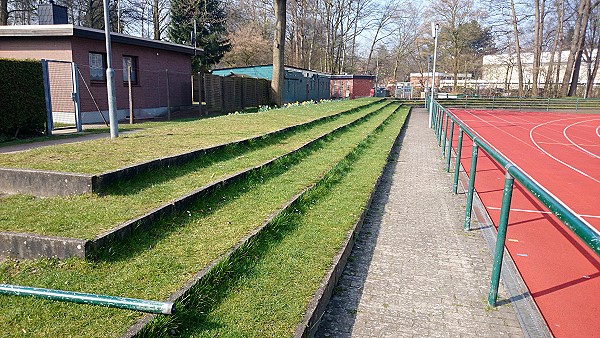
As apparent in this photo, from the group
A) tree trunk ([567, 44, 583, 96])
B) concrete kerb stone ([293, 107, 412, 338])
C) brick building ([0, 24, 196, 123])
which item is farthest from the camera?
tree trunk ([567, 44, 583, 96])

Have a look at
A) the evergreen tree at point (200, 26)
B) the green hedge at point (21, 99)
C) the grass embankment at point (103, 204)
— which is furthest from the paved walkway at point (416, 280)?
the evergreen tree at point (200, 26)

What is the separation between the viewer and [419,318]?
378cm

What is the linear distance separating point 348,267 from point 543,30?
2113 inches

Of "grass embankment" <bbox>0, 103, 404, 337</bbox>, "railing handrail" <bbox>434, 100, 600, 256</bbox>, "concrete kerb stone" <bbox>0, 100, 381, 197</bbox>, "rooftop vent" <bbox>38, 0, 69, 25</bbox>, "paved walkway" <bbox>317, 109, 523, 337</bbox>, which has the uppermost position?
"rooftop vent" <bbox>38, 0, 69, 25</bbox>

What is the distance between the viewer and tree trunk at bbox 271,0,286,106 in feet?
77.3

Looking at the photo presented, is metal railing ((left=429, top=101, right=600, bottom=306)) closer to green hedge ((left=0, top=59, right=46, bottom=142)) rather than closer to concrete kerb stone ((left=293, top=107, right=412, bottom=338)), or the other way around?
concrete kerb stone ((left=293, top=107, right=412, bottom=338))

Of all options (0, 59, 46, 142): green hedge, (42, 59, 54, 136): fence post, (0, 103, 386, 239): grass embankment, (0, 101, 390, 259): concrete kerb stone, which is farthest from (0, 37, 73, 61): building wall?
(0, 101, 390, 259): concrete kerb stone

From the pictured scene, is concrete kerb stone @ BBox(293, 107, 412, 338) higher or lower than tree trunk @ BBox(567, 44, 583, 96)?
lower

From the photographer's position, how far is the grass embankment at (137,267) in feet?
9.53

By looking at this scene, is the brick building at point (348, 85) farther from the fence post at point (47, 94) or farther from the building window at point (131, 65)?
the fence post at point (47, 94)

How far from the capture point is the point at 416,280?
4.53 metres

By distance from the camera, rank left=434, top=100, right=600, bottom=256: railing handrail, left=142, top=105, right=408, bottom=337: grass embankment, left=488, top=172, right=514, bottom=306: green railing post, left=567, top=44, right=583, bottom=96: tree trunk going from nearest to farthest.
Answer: left=434, top=100, right=600, bottom=256: railing handrail → left=142, top=105, right=408, bottom=337: grass embankment → left=488, top=172, right=514, bottom=306: green railing post → left=567, top=44, right=583, bottom=96: tree trunk

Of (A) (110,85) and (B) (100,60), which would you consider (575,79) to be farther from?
(A) (110,85)

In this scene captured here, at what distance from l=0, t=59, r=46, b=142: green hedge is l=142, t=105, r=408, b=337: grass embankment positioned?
31.0ft
